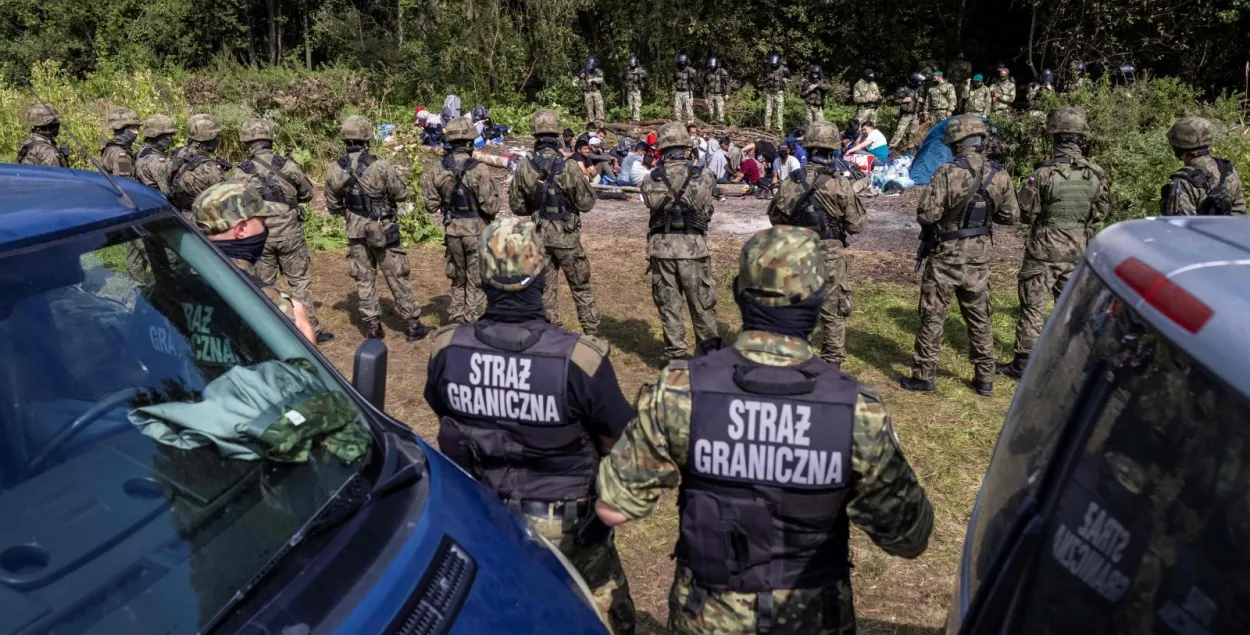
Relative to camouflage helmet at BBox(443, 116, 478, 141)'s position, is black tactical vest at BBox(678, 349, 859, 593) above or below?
below

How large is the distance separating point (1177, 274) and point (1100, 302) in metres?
0.27

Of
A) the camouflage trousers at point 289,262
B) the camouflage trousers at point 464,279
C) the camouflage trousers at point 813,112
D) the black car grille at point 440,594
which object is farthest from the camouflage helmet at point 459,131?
the camouflage trousers at point 813,112

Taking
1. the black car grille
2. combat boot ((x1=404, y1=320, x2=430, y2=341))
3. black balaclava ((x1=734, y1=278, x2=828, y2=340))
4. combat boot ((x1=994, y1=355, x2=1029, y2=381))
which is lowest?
combat boot ((x1=404, y1=320, x2=430, y2=341))

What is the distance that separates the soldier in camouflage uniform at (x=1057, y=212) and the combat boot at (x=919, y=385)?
0.69m

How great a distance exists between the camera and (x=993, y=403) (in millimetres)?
6453

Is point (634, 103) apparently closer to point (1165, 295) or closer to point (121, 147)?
point (121, 147)

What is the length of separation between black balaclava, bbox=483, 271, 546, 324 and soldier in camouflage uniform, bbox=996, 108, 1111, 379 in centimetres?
452

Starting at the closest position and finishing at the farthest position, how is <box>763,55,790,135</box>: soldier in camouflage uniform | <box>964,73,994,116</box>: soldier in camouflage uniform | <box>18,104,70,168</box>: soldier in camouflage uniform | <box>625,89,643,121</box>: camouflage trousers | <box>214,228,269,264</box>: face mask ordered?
<box>214,228,269,264</box>: face mask < <box>18,104,70,168</box>: soldier in camouflage uniform < <box>964,73,994,116</box>: soldier in camouflage uniform < <box>763,55,790,135</box>: soldier in camouflage uniform < <box>625,89,643,121</box>: camouflage trousers

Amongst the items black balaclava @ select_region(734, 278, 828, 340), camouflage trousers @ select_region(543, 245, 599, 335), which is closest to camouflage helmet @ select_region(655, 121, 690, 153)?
camouflage trousers @ select_region(543, 245, 599, 335)

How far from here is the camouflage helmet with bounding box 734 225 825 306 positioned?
8.23 feet

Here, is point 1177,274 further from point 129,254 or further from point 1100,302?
point 129,254

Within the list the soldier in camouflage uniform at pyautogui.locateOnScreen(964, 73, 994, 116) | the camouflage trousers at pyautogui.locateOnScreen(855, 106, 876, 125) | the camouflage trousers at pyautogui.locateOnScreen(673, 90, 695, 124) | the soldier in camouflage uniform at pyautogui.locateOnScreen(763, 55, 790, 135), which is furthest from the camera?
the camouflage trousers at pyautogui.locateOnScreen(673, 90, 695, 124)

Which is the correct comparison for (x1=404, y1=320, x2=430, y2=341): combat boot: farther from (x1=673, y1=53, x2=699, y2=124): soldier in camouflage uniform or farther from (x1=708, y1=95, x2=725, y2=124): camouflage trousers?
(x1=708, y1=95, x2=725, y2=124): camouflage trousers

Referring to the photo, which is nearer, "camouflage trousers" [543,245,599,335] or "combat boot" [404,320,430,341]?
"camouflage trousers" [543,245,599,335]
